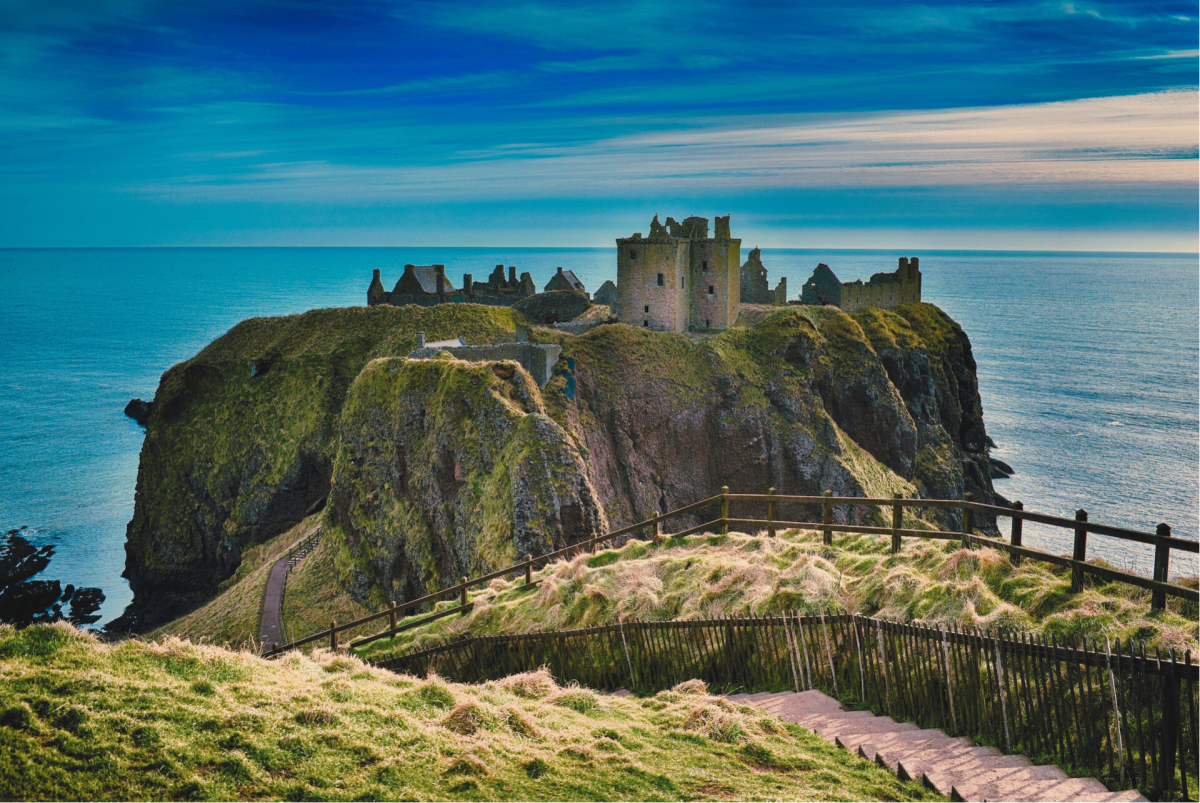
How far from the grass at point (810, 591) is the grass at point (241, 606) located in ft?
60.0

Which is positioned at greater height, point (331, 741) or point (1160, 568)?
point (1160, 568)

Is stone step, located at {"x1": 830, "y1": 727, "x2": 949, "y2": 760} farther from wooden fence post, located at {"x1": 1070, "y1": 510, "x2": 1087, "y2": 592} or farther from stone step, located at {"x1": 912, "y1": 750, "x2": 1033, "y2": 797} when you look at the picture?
wooden fence post, located at {"x1": 1070, "y1": 510, "x2": 1087, "y2": 592}

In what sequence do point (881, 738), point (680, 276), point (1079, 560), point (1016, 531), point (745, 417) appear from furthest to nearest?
point (680, 276), point (745, 417), point (1016, 531), point (1079, 560), point (881, 738)

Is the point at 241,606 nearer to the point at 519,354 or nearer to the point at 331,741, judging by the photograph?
the point at 519,354

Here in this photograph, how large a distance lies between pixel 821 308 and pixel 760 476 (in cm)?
2330

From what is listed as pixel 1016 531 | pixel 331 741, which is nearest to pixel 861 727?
pixel 1016 531

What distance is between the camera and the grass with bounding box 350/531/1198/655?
14195 millimetres

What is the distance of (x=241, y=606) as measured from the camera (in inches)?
1756

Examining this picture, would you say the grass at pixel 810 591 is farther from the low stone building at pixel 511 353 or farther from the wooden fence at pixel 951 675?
the low stone building at pixel 511 353

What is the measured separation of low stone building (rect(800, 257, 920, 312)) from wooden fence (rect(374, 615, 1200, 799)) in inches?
3190

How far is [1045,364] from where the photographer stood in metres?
166

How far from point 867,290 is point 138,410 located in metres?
102

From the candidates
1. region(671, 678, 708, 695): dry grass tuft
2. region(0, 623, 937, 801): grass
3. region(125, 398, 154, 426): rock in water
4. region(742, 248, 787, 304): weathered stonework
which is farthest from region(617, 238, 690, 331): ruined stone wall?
region(125, 398, 154, 426): rock in water

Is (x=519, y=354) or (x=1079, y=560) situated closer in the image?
(x=1079, y=560)
